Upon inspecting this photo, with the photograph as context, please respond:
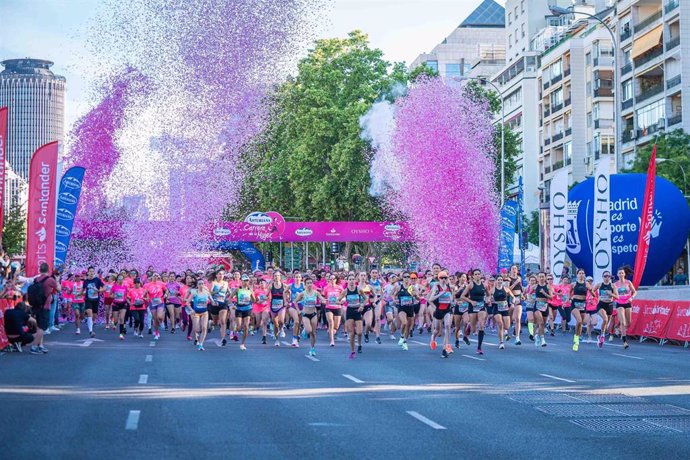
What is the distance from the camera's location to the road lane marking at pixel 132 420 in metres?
12.0

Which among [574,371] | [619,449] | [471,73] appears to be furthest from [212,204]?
[471,73]

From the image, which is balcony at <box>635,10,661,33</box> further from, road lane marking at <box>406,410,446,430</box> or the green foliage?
road lane marking at <box>406,410,446,430</box>

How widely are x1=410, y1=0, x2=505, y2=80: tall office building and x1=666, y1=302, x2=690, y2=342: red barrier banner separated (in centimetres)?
10224

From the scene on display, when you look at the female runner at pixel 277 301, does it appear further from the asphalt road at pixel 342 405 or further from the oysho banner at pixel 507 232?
the oysho banner at pixel 507 232

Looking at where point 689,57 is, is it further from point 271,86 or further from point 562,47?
→ point 271,86

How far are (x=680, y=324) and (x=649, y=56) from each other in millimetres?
41778

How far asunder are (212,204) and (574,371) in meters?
27.5

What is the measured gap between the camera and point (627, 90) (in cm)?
7075

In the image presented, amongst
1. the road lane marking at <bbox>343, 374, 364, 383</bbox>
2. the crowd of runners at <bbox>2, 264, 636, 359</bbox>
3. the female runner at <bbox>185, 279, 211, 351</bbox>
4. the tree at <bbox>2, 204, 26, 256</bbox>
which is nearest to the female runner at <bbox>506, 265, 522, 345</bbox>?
the crowd of runners at <bbox>2, 264, 636, 359</bbox>

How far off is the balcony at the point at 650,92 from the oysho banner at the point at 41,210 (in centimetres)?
4305

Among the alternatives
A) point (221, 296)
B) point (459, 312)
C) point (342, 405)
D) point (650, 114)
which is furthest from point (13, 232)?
point (342, 405)

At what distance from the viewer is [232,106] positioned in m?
42.8

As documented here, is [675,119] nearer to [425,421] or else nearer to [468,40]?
[425,421]

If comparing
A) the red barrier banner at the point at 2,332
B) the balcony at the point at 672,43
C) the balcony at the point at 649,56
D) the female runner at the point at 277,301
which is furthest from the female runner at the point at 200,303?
the balcony at the point at 649,56
